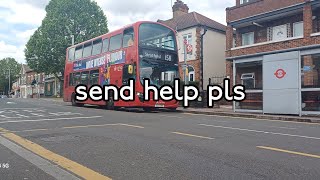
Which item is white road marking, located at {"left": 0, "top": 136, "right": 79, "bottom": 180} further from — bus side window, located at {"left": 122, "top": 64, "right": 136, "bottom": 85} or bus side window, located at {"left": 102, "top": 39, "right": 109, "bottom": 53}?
bus side window, located at {"left": 102, "top": 39, "right": 109, "bottom": 53}

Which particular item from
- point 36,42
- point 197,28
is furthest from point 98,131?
point 36,42

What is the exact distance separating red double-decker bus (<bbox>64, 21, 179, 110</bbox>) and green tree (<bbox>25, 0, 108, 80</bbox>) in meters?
24.1

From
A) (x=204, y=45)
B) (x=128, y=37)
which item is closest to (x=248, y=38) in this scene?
(x=204, y=45)

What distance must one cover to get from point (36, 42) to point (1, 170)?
45129 mm

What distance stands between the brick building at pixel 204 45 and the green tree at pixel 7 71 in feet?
292

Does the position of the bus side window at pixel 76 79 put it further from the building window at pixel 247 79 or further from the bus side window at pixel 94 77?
the building window at pixel 247 79

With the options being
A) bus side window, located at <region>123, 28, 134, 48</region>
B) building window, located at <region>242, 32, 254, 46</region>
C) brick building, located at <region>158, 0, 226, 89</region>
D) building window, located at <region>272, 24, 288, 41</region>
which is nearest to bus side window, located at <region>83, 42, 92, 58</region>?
bus side window, located at <region>123, 28, 134, 48</region>

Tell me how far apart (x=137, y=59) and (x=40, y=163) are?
13.0 meters

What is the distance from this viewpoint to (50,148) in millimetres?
7660

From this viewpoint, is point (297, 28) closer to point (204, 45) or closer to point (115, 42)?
point (115, 42)

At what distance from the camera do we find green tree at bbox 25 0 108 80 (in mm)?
45844

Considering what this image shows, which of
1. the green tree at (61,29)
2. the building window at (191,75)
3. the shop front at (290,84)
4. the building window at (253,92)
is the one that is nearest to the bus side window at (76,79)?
the building window at (191,75)

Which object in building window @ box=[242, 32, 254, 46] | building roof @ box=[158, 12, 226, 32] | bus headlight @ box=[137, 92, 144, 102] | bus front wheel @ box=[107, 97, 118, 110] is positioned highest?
building roof @ box=[158, 12, 226, 32]

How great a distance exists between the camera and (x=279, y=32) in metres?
22.2
